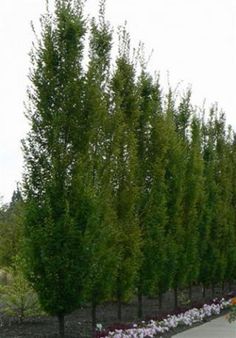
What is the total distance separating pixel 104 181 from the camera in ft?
40.2

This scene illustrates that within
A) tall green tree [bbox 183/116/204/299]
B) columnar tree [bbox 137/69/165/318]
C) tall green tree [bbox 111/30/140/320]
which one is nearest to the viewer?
tall green tree [bbox 111/30/140/320]

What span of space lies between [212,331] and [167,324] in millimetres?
898

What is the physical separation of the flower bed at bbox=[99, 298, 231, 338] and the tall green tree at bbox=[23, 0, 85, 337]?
1.05 meters

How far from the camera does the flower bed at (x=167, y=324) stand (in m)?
11.0

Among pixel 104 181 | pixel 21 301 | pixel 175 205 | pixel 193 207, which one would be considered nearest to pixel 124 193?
pixel 104 181

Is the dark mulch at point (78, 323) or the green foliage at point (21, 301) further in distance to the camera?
the green foliage at point (21, 301)

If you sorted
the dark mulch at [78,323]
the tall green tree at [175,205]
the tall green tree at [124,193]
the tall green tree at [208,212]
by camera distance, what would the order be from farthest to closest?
the tall green tree at [208,212] → the tall green tree at [175,205] → the tall green tree at [124,193] → the dark mulch at [78,323]

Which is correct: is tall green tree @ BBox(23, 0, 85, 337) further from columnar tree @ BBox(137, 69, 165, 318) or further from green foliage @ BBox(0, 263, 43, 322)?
columnar tree @ BBox(137, 69, 165, 318)

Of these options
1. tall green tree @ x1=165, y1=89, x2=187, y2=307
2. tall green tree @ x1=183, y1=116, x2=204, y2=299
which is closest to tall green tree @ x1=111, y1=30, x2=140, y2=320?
tall green tree @ x1=165, y1=89, x2=187, y2=307

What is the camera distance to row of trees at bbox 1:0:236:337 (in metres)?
10.4

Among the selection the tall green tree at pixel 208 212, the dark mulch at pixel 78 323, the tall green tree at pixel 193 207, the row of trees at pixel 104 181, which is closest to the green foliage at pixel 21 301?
the dark mulch at pixel 78 323

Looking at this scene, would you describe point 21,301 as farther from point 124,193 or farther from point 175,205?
point 175,205

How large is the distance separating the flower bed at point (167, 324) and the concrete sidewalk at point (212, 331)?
290mm

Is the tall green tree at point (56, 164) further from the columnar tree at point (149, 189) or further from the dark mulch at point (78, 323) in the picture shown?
the columnar tree at point (149, 189)
